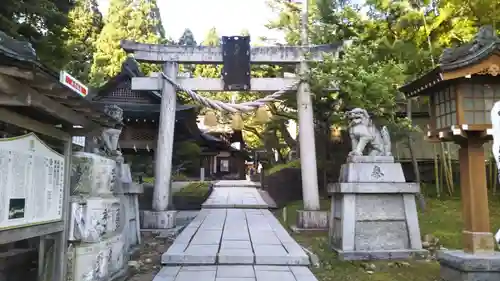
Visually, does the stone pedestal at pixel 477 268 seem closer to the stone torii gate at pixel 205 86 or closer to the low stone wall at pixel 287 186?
the stone torii gate at pixel 205 86

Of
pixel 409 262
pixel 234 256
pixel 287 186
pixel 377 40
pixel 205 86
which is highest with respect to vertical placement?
pixel 377 40

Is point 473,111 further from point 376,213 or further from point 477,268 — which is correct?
point 376,213

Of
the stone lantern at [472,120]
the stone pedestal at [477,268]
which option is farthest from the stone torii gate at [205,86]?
the stone pedestal at [477,268]

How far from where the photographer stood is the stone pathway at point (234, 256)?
5426 mm

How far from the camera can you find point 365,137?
24.2 feet

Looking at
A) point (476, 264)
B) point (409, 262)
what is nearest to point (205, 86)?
point (409, 262)

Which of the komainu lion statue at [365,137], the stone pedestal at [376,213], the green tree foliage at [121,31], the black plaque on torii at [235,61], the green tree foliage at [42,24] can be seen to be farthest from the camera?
the green tree foliage at [121,31]

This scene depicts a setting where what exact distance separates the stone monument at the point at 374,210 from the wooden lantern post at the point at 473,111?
131cm

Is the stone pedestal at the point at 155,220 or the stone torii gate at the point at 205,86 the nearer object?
the stone pedestal at the point at 155,220

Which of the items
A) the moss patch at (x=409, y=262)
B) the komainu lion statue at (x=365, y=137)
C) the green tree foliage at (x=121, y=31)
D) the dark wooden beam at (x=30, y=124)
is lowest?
the moss patch at (x=409, y=262)

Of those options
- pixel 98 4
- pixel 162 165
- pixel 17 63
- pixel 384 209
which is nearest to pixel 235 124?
pixel 162 165

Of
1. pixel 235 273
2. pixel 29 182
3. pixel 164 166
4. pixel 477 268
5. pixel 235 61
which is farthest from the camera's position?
pixel 235 61

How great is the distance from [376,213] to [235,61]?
18.4ft

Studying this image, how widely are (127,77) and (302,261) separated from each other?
38.4ft
